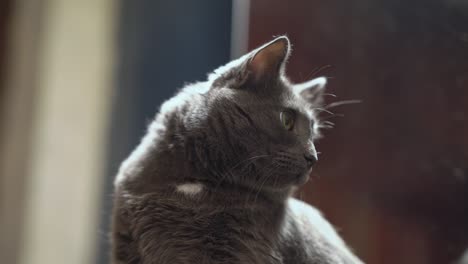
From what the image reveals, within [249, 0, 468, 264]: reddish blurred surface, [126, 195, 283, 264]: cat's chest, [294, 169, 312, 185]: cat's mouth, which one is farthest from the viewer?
[249, 0, 468, 264]: reddish blurred surface

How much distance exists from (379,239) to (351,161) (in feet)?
0.73

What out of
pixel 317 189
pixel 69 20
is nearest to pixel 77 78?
pixel 69 20

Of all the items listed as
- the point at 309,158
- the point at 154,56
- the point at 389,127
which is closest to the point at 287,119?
the point at 309,158

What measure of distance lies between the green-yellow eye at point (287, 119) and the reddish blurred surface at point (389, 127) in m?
0.40

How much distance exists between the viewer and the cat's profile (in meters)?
0.99

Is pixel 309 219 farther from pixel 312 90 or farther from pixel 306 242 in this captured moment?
pixel 312 90

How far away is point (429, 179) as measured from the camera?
1.50 metres

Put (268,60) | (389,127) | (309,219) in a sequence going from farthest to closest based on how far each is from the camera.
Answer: (389,127)
(309,219)
(268,60)

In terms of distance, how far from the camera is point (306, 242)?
3.56ft

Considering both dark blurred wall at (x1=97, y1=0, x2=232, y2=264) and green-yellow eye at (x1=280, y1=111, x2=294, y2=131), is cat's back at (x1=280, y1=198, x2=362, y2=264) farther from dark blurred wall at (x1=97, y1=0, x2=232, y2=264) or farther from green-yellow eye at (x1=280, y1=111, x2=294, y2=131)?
dark blurred wall at (x1=97, y1=0, x2=232, y2=264)

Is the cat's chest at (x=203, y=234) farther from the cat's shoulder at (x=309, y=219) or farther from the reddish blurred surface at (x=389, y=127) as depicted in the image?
the reddish blurred surface at (x=389, y=127)

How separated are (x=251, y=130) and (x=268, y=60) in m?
0.14

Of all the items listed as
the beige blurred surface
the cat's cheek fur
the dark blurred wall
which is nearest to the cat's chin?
the cat's cheek fur

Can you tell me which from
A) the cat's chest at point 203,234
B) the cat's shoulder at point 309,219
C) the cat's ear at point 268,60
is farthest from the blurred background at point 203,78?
the cat's chest at point 203,234
